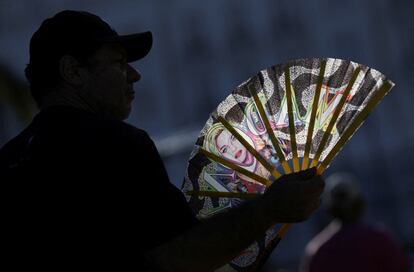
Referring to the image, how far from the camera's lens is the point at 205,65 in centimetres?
4569

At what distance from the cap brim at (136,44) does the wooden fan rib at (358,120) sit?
53 centimetres

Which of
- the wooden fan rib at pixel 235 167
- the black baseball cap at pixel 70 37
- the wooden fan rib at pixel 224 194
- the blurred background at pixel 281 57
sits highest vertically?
the black baseball cap at pixel 70 37

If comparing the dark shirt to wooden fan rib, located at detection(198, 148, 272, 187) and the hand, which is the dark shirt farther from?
wooden fan rib, located at detection(198, 148, 272, 187)

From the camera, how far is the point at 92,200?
2.94 meters

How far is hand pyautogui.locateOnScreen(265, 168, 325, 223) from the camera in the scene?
9.86ft

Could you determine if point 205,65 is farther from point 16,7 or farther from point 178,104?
point 16,7

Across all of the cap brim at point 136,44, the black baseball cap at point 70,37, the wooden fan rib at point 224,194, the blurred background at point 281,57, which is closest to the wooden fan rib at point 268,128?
the wooden fan rib at point 224,194

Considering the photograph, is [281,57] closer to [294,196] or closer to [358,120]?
[358,120]

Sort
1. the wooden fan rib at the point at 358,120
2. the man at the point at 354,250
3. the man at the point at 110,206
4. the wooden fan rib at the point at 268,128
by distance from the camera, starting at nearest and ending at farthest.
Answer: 1. the man at the point at 110,206
2. the wooden fan rib at the point at 358,120
3. the wooden fan rib at the point at 268,128
4. the man at the point at 354,250

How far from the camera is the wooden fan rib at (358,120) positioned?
3.45 m

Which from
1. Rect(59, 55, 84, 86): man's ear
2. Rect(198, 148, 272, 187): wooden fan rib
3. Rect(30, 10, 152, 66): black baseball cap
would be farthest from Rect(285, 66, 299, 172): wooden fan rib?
Rect(59, 55, 84, 86): man's ear

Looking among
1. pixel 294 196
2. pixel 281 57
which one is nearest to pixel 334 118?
pixel 294 196

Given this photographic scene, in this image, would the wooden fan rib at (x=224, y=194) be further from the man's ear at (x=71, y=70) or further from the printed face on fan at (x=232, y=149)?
the man's ear at (x=71, y=70)

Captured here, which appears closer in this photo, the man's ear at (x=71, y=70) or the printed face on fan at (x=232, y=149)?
the man's ear at (x=71, y=70)
